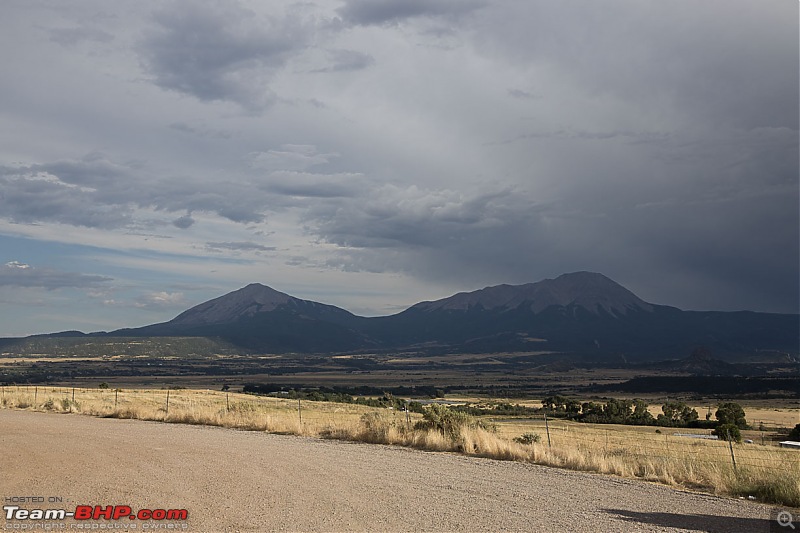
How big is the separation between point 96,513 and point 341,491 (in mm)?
4027

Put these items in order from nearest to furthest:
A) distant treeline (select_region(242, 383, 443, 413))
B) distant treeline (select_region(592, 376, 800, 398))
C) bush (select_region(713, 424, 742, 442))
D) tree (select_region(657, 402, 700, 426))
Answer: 1. bush (select_region(713, 424, 742, 442))
2. tree (select_region(657, 402, 700, 426))
3. distant treeline (select_region(242, 383, 443, 413))
4. distant treeline (select_region(592, 376, 800, 398))

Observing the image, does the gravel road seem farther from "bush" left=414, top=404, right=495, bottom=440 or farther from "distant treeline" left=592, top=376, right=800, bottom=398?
"distant treeline" left=592, top=376, right=800, bottom=398

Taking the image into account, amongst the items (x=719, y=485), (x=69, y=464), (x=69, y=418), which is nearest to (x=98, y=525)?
(x=69, y=464)

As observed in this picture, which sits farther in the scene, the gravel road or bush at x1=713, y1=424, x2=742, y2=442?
bush at x1=713, y1=424, x2=742, y2=442

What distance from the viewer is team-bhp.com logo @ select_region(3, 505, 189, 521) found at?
9.83 m

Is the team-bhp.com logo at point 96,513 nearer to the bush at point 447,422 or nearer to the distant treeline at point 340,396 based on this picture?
the bush at point 447,422

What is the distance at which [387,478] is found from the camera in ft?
44.8

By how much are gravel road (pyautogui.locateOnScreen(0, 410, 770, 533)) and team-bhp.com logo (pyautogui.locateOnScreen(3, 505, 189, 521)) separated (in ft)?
0.69

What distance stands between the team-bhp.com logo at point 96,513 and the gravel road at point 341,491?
0.69 ft

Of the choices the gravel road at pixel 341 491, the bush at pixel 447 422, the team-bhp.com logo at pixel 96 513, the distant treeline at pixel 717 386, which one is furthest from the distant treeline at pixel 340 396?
the distant treeline at pixel 717 386

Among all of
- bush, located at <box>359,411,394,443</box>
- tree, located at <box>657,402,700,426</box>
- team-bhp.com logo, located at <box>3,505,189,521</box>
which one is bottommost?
tree, located at <box>657,402,700,426</box>

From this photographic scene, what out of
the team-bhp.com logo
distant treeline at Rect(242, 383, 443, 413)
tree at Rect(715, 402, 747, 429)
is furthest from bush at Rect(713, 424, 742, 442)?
the team-bhp.com logo

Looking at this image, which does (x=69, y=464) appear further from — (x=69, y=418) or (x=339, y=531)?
(x=69, y=418)

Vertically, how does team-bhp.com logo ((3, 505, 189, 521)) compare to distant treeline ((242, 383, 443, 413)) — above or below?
above
